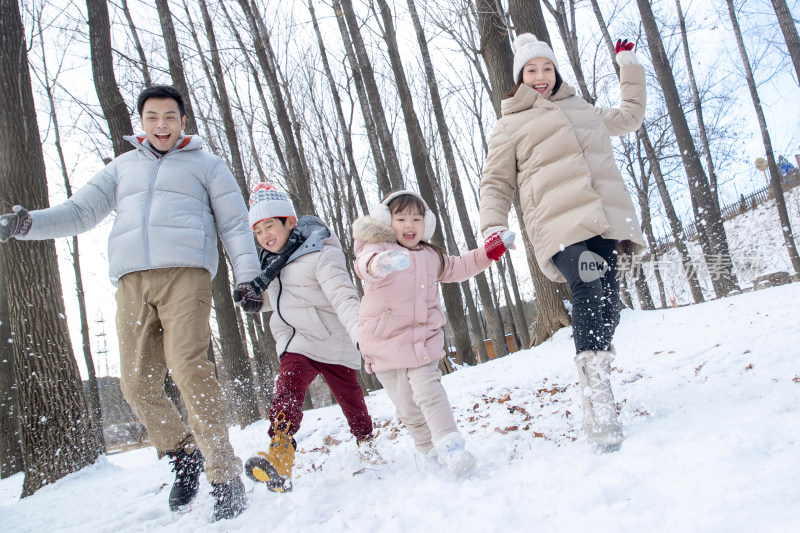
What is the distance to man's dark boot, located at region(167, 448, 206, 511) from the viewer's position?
269 cm

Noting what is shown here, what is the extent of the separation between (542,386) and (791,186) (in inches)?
1084

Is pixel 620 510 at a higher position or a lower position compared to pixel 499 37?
lower

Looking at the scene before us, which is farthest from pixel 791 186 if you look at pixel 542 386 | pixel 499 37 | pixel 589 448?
pixel 589 448

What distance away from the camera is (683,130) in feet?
35.4

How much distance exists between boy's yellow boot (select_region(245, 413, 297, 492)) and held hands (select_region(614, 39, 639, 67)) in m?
2.90

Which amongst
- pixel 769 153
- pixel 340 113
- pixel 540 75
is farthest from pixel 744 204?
pixel 540 75

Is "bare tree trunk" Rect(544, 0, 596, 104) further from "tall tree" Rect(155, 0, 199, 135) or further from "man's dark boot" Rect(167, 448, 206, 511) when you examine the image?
"man's dark boot" Rect(167, 448, 206, 511)

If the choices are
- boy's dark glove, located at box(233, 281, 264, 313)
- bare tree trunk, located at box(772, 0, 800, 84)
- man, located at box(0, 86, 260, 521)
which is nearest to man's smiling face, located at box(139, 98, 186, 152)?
man, located at box(0, 86, 260, 521)

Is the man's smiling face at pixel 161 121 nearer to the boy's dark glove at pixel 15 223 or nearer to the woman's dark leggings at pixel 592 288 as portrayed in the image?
the boy's dark glove at pixel 15 223

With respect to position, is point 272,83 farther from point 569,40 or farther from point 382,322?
point 382,322

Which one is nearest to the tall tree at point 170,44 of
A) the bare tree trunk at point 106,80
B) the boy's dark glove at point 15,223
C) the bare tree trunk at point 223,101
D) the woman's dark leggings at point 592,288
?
the bare tree trunk at point 106,80

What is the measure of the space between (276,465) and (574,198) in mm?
2023

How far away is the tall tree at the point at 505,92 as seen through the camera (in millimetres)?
6141

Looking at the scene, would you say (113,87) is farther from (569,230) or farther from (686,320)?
(686,320)
